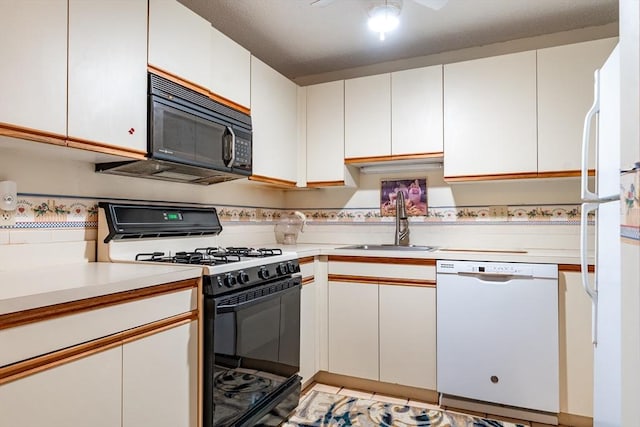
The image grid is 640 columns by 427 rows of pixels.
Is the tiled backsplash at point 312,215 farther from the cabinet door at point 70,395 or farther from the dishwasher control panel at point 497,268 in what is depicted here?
the cabinet door at point 70,395

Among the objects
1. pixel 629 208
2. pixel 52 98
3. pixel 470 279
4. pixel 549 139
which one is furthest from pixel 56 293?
pixel 549 139

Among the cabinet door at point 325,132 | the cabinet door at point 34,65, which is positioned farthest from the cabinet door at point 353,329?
the cabinet door at point 34,65

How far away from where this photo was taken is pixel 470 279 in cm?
225

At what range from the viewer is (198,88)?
2.00 meters

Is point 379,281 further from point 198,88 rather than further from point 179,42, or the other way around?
point 179,42

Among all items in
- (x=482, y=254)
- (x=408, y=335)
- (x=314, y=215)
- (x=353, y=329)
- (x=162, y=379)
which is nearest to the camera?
(x=162, y=379)

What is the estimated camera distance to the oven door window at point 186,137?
176 centimetres

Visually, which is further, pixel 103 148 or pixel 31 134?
pixel 103 148

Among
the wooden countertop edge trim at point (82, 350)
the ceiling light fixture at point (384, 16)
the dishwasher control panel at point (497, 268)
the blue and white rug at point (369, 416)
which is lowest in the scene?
the blue and white rug at point (369, 416)

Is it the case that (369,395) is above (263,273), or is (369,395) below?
below

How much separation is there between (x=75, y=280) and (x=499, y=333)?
203 centimetres

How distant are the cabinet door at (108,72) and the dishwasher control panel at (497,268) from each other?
1709mm

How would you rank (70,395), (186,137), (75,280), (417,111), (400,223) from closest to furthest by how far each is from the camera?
(70,395) → (75,280) → (186,137) → (417,111) → (400,223)

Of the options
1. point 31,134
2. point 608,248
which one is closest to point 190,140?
point 31,134
